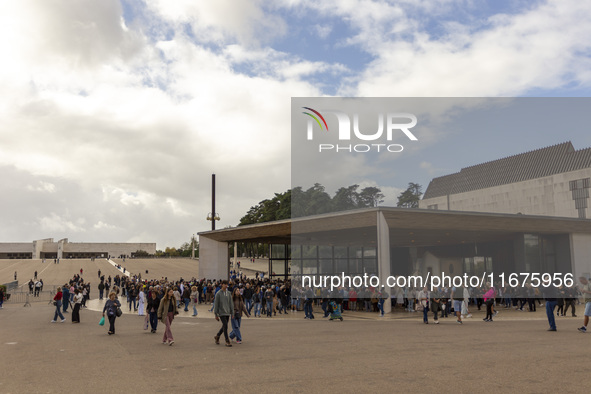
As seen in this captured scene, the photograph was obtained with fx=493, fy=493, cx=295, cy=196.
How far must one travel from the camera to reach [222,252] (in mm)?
41938

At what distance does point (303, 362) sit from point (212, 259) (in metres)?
32.8

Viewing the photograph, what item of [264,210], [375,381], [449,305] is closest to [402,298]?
[449,305]

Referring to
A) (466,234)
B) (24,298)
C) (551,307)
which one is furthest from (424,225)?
(24,298)

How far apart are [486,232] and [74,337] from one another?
27430 mm

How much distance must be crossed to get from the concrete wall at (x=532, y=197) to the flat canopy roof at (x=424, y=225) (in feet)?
91.3

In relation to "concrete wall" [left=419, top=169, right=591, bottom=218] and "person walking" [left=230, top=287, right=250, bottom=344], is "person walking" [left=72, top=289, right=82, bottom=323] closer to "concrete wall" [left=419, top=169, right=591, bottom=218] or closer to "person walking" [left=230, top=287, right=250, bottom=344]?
"person walking" [left=230, top=287, right=250, bottom=344]

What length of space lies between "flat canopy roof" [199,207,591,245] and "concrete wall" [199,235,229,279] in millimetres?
2852

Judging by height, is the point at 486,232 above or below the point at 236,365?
above

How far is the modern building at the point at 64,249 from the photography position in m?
126

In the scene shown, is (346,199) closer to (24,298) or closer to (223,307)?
(24,298)

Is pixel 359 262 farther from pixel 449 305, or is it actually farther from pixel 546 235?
pixel 449 305

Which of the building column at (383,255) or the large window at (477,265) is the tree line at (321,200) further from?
the building column at (383,255)

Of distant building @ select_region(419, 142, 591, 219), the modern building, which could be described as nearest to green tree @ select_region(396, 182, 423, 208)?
distant building @ select_region(419, 142, 591, 219)

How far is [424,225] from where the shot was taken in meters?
29.4
